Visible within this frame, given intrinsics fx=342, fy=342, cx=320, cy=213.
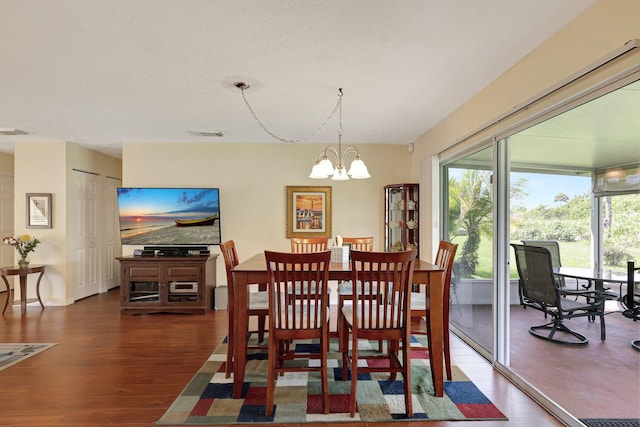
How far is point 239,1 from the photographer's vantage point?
5.90 feet

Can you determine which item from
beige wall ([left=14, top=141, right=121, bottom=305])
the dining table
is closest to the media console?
beige wall ([left=14, top=141, right=121, bottom=305])

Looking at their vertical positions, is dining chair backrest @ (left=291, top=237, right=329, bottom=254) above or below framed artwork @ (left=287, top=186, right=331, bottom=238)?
below

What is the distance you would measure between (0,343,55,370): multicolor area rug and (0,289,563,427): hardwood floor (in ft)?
0.32

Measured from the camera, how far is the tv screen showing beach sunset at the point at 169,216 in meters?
4.93

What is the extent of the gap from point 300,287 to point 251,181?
316 centimetres

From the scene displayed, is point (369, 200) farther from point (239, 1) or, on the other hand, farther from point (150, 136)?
point (239, 1)

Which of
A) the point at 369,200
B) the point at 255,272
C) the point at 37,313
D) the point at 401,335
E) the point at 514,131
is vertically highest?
the point at 514,131

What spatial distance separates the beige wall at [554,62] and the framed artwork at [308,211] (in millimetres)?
2037

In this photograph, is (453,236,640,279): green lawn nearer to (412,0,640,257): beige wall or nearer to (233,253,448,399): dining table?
(233,253,448,399): dining table

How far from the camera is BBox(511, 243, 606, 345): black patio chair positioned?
8.58 ft

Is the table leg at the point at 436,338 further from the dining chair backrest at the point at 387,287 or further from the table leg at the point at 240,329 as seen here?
the table leg at the point at 240,329

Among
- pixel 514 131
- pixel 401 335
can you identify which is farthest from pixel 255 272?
pixel 514 131

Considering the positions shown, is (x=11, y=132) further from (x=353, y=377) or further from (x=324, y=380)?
(x=353, y=377)

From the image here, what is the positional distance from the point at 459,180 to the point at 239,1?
9.96ft
